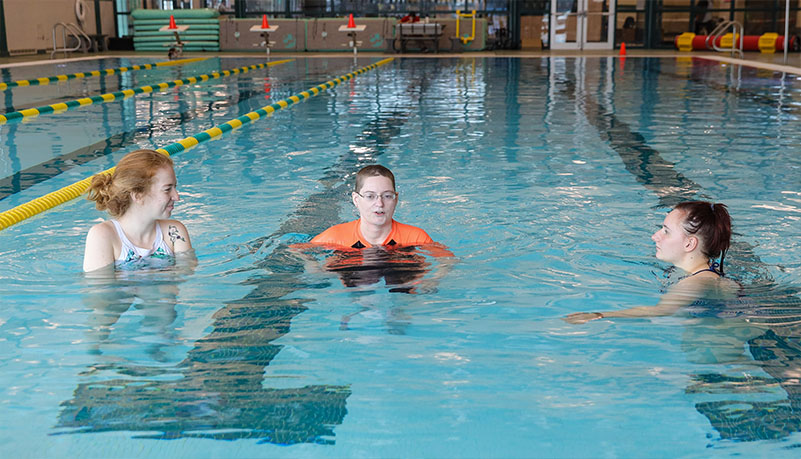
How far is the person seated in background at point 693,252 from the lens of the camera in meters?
3.15

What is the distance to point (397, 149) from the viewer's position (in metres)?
7.52

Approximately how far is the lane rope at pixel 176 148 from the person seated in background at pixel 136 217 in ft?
1.31

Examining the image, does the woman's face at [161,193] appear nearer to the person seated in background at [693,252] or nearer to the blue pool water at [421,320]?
the blue pool water at [421,320]

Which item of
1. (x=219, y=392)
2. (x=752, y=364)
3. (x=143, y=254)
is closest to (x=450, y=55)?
(x=143, y=254)

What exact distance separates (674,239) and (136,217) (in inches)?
86.5

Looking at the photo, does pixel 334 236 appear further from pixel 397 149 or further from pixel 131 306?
pixel 397 149

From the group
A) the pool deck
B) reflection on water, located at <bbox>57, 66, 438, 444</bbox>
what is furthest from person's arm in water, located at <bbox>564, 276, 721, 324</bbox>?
the pool deck

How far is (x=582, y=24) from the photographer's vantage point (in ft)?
83.5

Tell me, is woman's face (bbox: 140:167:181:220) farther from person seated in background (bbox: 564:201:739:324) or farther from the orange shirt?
person seated in background (bbox: 564:201:739:324)

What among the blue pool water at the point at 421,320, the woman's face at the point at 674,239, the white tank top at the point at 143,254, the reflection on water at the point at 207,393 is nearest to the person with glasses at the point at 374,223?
the blue pool water at the point at 421,320

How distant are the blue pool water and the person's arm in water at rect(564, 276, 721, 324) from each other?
0.25 ft

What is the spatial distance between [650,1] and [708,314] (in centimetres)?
2389

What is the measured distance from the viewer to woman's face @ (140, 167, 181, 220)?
3316mm

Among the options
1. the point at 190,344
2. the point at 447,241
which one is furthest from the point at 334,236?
the point at 190,344
